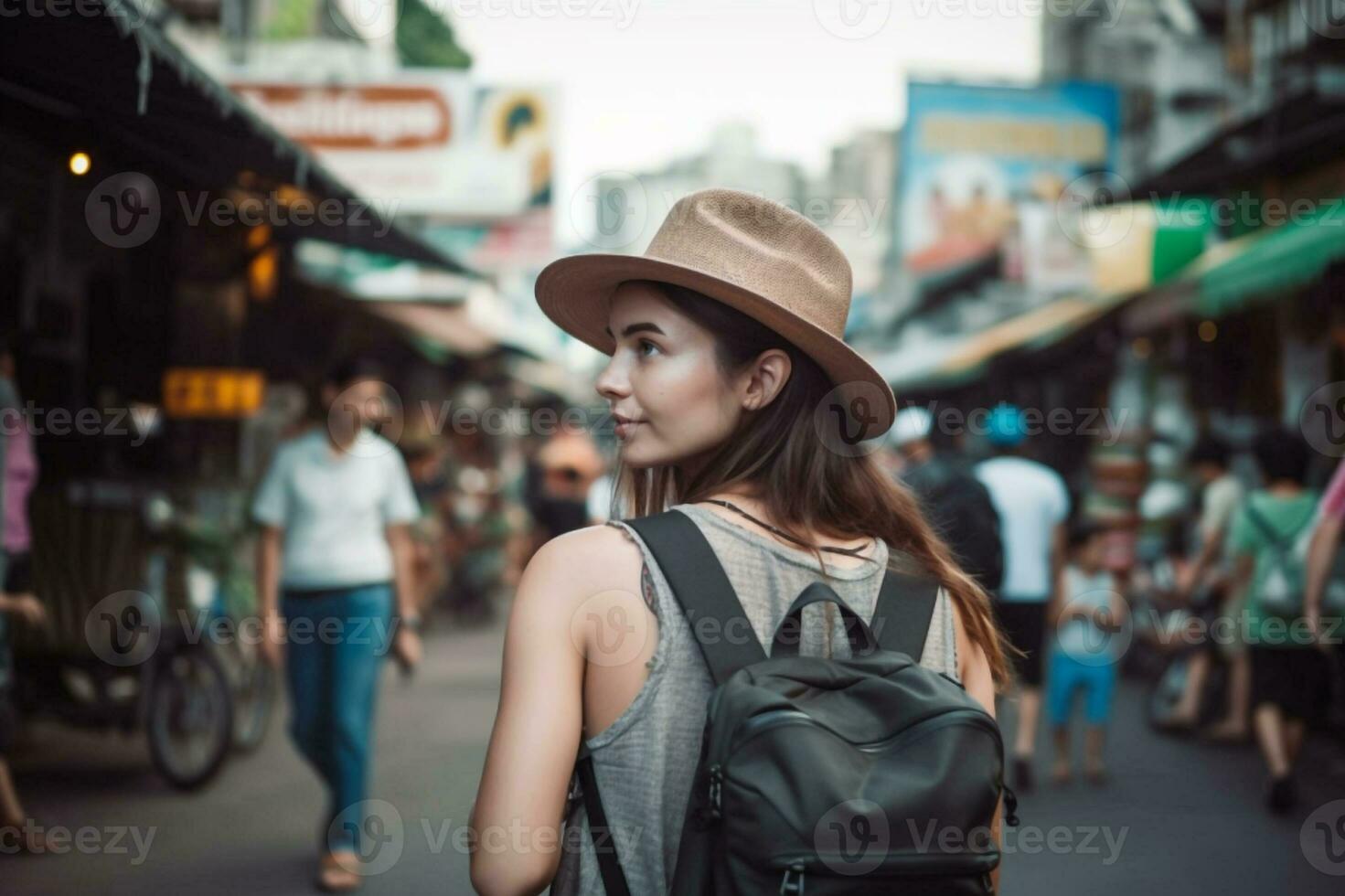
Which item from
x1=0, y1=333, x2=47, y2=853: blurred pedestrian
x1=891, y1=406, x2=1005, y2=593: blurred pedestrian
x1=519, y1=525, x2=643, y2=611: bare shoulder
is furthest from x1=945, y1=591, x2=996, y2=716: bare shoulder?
x1=0, y1=333, x2=47, y2=853: blurred pedestrian

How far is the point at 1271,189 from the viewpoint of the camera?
13.6m

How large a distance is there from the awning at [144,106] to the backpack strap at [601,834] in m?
3.18

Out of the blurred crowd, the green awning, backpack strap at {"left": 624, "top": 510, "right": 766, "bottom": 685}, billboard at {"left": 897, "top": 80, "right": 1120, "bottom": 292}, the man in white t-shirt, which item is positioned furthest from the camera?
billboard at {"left": 897, "top": 80, "right": 1120, "bottom": 292}

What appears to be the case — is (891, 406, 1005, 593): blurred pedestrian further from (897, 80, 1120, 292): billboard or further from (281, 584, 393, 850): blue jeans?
(897, 80, 1120, 292): billboard

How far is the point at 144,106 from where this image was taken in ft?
15.1

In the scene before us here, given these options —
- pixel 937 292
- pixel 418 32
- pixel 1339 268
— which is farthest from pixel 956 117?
pixel 418 32

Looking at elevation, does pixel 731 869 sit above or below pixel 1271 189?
below

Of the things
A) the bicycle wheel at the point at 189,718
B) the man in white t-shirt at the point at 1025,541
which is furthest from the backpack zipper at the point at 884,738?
the bicycle wheel at the point at 189,718

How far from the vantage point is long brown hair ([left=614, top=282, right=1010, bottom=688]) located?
189cm

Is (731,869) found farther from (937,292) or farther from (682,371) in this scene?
(937,292)

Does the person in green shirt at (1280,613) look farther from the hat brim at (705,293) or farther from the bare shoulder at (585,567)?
the bare shoulder at (585,567)

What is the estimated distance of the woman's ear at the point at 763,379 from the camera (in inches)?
75.6

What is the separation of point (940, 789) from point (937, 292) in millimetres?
Result: 31433

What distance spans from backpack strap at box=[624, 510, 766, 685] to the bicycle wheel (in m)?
6.00
